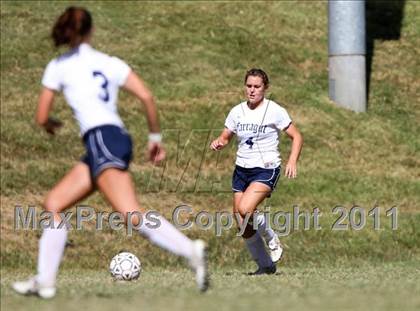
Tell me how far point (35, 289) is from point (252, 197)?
161 inches

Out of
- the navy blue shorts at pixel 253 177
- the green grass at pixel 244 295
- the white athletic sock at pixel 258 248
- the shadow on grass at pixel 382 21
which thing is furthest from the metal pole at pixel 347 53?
the green grass at pixel 244 295

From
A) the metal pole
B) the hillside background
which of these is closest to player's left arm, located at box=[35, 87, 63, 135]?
the hillside background

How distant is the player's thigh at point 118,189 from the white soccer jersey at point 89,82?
16.1 inches

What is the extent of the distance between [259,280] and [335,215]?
8.22m

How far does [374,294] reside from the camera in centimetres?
886

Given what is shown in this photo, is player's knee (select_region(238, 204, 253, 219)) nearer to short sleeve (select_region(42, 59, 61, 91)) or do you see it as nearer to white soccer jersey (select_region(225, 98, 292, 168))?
white soccer jersey (select_region(225, 98, 292, 168))

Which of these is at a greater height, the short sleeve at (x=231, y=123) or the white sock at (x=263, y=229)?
the short sleeve at (x=231, y=123)

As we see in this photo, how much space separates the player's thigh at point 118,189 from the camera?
8.15 m

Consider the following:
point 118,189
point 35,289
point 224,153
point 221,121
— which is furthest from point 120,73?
point 221,121

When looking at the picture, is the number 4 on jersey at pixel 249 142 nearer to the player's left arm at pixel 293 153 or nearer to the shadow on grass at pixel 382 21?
the player's left arm at pixel 293 153

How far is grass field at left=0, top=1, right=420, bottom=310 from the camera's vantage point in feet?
32.5

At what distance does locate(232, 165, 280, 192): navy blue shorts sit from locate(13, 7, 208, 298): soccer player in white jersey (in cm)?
385

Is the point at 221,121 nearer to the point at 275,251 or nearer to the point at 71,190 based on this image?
the point at 275,251

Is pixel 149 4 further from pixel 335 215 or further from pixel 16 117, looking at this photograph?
pixel 335 215
